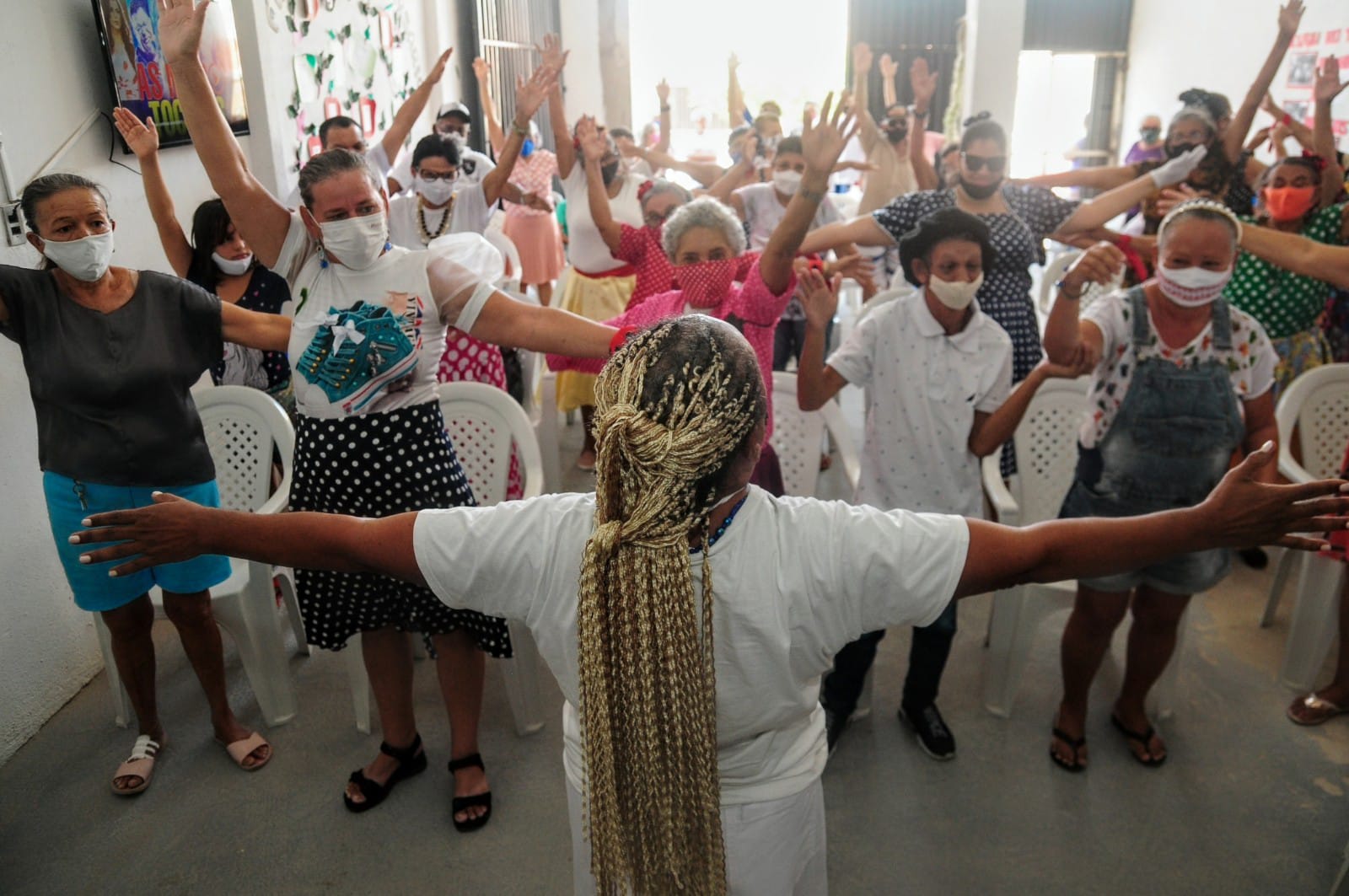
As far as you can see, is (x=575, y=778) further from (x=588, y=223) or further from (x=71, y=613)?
(x=588, y=223)

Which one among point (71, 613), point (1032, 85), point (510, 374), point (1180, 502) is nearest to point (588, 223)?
point (510, 374)

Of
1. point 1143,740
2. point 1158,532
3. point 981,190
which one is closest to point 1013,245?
point 981,190

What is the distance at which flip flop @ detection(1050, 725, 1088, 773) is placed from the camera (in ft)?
8.02

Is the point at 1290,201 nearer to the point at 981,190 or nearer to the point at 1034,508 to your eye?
the point at 981,190

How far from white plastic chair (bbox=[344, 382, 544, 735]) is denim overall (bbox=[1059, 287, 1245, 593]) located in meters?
1.48

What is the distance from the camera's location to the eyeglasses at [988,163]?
10.1 ft

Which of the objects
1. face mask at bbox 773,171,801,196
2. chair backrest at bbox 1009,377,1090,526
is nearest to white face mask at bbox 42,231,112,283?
chair backrest at bbox 1009,377,1090,526

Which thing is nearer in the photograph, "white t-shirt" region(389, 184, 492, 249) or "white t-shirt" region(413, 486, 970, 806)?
"white t-shirt" region(413, 486, 970, 806)

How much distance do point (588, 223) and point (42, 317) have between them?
2.73 meters

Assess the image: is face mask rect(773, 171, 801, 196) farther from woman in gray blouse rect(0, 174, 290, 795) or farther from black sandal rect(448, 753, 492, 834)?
black sandal rect(448, 753, 492, 834)

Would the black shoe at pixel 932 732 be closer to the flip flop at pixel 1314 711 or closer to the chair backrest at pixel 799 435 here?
the chair backrest at pixel 799 435

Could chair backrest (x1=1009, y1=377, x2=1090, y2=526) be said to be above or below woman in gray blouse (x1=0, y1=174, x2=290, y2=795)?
below

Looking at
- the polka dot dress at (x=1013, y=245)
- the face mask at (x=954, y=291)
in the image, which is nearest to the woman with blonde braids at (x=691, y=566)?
the face mask at (x=954, y=291)

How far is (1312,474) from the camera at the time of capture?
2.96 m
